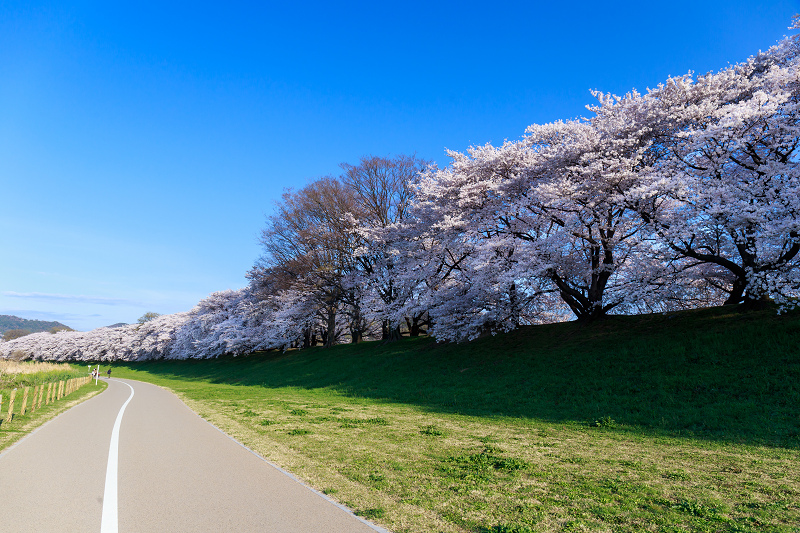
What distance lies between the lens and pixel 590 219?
19.6 meters

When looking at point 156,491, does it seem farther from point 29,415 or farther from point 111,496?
point 29,415

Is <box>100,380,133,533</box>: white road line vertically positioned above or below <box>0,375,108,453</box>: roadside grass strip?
above

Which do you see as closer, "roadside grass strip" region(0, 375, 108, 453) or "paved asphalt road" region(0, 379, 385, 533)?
"paved asphalt road" region(0, 379, 385, 533)

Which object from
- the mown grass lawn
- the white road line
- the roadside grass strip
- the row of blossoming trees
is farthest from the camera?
the row of blossoming trees

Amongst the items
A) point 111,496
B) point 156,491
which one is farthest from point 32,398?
point 156,491

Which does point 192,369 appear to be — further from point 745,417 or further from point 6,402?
point 745,417

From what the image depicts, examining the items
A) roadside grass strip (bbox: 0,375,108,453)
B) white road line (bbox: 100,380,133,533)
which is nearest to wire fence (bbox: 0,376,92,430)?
roadside grass strip (bbox: 0,375,108,453)

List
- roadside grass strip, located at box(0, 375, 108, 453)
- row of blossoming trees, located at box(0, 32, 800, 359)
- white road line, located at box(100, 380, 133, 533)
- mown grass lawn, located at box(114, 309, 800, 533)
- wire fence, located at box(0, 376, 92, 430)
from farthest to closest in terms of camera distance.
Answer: row of blossoming trees, located at box(0, 32, 800, 359), wire fence, located at box(0, 376, 92, 430), roadside grass strip, located at box(0, 375, 108, 453), mown grass lawn, located at box(114, 309, 800, 533), white road line, located at box(100, 380, 133, 533)

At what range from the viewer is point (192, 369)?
191 feet

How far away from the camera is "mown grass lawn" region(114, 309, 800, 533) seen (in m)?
5.72

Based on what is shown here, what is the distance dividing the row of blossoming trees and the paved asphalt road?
14.9 m

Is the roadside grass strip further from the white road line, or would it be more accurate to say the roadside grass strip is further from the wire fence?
the white road line

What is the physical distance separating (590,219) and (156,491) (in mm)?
18430

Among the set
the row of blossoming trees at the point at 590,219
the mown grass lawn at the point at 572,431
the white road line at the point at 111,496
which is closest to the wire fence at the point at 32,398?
the white road line at the point at 111,496
